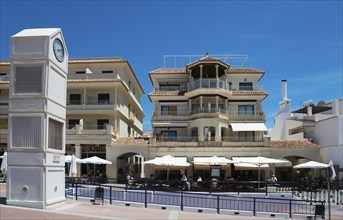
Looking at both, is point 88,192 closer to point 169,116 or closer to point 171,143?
point 171,143

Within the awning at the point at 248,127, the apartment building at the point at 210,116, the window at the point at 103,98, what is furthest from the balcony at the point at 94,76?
the awning at the point at 248,127

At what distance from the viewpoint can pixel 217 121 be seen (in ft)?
138

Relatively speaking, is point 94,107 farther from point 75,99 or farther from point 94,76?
point 94,76

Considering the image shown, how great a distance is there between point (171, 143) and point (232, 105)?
914 centimetres

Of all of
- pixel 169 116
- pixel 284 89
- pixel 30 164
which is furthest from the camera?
pixel 284 89

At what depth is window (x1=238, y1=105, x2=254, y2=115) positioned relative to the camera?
44.5m

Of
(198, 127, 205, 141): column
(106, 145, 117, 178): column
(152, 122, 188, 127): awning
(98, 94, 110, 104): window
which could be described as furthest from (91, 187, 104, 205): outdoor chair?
(98, 94, 110, 104): window

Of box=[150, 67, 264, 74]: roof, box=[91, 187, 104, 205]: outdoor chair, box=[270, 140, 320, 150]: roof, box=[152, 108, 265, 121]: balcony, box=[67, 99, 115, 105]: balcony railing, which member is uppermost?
box=[150, 67, 264, 74]: roof

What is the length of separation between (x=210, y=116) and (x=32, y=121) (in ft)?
85.5

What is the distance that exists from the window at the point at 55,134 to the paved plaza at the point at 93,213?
2.72 metres

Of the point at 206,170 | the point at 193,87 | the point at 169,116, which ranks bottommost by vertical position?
the point at 206,170

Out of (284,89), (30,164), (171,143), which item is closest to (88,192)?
(30,164)

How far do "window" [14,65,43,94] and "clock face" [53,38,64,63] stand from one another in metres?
1.34

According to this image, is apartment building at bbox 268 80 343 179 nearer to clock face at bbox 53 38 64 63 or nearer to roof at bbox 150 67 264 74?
roof at bbox 150 67 264 74
